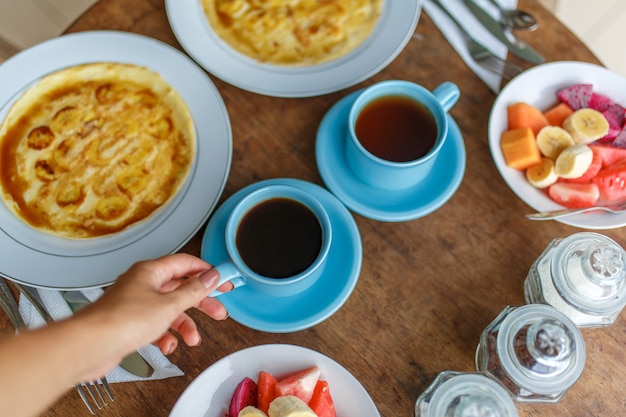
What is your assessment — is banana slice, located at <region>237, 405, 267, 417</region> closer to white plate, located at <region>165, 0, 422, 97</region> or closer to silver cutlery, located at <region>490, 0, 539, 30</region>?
white plate, located at <region>165, 0, 422, 97</region>

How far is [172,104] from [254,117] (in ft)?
0.56

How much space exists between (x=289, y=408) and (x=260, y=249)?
0.90 ft

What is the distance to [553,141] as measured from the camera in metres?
1.06

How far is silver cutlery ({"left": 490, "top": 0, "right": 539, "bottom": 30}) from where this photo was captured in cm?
124

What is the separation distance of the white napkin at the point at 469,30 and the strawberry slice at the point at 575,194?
27 cm

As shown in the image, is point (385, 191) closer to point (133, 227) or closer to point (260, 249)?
point (260, 249)

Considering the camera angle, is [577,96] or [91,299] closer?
[91,299]

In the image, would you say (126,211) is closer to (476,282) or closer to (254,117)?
(254,117)

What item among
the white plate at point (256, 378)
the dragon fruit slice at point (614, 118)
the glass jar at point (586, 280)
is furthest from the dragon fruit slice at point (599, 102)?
the white plate at point (256, 378)

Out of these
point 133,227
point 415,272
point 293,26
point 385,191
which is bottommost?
point 415,272

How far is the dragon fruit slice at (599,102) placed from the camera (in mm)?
1112

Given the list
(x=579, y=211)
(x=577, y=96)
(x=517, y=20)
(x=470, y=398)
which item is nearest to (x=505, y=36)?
(x=517, y=20)

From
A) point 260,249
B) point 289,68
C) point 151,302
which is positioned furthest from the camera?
point 289,68

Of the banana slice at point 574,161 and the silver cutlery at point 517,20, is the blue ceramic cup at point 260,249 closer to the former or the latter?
the banana slice at point 574,161
